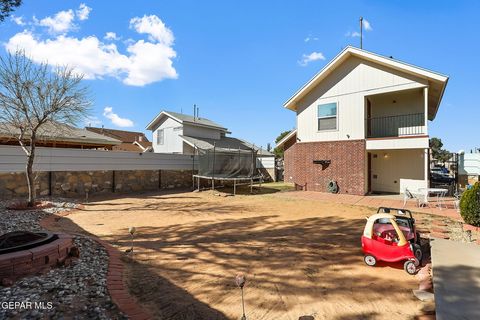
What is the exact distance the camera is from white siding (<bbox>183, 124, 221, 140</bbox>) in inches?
920

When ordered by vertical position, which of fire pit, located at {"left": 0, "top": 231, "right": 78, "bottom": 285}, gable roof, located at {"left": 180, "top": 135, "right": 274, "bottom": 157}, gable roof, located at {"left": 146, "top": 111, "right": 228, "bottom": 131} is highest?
gable roof, located at {"left": 146, "top": 111, "right": 228, "bottom": 131}

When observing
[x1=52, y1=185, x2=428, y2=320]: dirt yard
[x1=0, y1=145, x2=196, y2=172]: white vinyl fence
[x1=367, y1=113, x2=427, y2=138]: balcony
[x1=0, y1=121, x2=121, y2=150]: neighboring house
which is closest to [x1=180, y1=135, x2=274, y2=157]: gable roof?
[x1=0, y1=145, x2=196, y2=172]: white vinyl fence

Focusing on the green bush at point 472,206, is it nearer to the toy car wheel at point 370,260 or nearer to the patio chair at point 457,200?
the patio chair at point 457,200

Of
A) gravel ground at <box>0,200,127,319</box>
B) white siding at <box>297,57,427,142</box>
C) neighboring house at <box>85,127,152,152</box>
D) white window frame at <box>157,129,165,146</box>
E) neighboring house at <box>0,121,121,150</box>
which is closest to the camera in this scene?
gravel ground at <box>0,200,127,319</box>

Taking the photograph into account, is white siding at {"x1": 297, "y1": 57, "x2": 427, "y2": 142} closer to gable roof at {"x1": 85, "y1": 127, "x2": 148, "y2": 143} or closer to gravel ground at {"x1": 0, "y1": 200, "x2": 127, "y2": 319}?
gravel ground at {"x1": 0, "y1": 200, "x2": 127, "y2": 319}

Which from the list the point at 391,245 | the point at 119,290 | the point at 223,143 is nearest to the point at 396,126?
the point at 391,245

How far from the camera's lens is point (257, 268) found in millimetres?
4727

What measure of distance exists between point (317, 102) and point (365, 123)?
9.80 ft

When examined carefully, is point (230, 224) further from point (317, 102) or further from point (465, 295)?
point (317, 102)

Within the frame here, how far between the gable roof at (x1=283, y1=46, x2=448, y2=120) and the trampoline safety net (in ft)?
14.0

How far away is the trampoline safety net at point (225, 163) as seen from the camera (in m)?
16.1

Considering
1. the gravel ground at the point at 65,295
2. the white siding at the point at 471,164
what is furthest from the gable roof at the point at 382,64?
the gravel ground at the point at 65,295

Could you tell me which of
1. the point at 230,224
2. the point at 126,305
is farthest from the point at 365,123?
the point at 126,305

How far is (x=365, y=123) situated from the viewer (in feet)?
46.0
